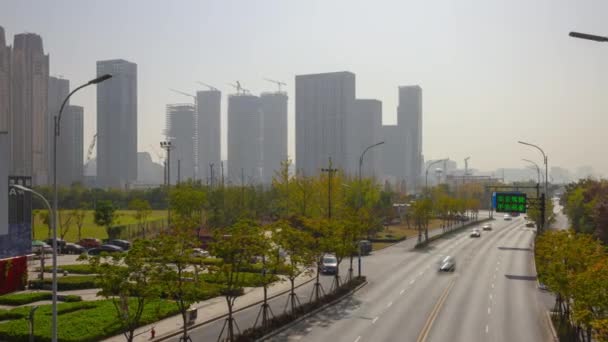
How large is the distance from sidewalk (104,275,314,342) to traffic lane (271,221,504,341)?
10.1ft

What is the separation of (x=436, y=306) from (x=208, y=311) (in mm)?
13901

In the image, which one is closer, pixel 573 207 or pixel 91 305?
pixel 91 305

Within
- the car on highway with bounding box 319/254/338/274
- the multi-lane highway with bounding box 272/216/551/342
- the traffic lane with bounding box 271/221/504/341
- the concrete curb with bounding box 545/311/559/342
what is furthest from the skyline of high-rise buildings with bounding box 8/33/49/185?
the concrete curb with bounding box 545/311/559/342

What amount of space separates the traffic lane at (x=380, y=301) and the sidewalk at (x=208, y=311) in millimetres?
3081

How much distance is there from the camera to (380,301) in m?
35.8

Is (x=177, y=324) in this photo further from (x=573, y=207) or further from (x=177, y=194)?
(x=573, y=207)

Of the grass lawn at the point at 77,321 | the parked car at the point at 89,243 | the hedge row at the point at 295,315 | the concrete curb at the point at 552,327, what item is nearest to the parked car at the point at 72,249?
the parked car at the point at 89,243

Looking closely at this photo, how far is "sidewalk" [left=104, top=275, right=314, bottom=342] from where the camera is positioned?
27480mm

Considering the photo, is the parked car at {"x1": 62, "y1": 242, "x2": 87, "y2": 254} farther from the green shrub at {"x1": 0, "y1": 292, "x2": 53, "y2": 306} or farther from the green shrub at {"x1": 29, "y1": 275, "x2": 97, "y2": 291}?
the green shrub at {"x1": 0, "y1": 292, "x2": 53, "y2": 306}

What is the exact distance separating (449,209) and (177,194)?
49.3 meters

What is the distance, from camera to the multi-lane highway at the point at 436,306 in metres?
27.8

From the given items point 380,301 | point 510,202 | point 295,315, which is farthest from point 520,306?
point 295,315

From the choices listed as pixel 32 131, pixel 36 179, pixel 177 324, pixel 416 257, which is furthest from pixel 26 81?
pixel 177 324

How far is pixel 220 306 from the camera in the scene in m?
34.4
